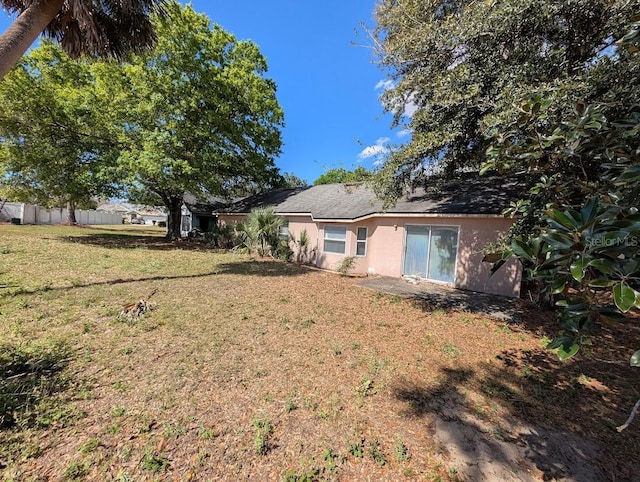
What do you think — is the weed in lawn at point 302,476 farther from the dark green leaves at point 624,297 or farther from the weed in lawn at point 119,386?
the dark green leaves at point 624,297

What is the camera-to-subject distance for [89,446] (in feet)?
9.04

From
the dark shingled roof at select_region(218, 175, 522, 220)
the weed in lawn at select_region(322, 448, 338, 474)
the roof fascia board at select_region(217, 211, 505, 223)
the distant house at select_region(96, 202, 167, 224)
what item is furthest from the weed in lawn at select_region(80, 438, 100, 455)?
the distant house at select_region(96, 202, 167, 224)

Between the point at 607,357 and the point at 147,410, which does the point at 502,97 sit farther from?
the point at 147,410

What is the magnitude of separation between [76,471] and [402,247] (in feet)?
34.2

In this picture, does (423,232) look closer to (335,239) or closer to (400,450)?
(335,239)

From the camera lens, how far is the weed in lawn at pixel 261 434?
2834 mm

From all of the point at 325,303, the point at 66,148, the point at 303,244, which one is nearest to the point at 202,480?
the point at 325,303

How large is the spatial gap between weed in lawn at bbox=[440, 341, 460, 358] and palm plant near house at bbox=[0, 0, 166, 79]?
810 centimetres

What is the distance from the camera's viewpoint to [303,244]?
48.9ft

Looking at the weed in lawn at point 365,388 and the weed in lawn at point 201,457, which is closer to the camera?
the weed in lawn at point 201,457

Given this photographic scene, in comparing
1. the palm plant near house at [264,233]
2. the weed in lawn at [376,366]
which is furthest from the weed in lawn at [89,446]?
the palm plant near house at [264,233]

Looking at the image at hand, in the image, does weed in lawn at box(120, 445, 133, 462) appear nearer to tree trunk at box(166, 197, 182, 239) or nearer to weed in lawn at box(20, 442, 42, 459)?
weed in lawn at box(20, 442, 42, 459)

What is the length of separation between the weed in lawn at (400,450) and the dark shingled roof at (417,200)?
7593mm

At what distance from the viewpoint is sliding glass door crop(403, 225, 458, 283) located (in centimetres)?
1011
